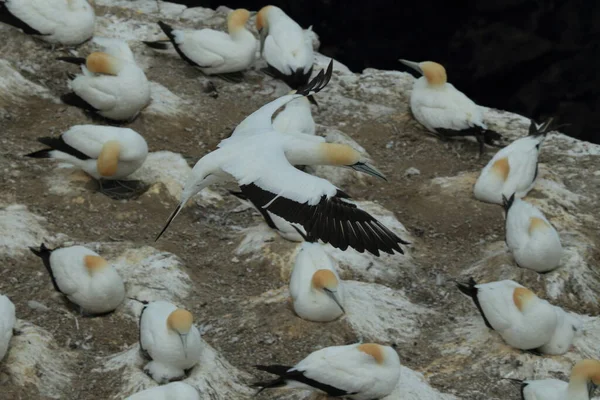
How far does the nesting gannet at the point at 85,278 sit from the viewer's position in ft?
23.2

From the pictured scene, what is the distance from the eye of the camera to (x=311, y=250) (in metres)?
7.52

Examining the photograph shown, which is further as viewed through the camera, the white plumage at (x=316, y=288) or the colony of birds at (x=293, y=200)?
the white plumage at (x=316, y=288)

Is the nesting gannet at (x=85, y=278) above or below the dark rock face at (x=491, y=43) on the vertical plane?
above

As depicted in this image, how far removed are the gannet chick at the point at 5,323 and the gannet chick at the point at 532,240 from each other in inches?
134

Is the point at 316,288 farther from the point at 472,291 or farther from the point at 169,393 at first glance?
the point at 169,393

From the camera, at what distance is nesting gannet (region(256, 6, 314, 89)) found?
34.8 feet

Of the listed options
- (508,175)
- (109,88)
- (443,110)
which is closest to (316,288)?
(508,175)

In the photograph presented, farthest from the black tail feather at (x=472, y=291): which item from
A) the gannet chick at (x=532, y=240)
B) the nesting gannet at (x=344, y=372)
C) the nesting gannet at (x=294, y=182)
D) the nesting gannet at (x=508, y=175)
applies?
the nesting gannet at (x=508, y=175)

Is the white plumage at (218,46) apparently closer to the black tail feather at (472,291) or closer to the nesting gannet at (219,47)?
the nesting gannet at (219,47)

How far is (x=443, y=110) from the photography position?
1020cm

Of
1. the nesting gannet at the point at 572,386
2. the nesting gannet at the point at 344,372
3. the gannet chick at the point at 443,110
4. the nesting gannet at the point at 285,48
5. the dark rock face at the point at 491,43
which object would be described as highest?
the nesting gannet at the point at 572,386

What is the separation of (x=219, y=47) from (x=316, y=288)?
13.6ft

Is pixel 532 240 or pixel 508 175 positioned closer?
pixel 532 240

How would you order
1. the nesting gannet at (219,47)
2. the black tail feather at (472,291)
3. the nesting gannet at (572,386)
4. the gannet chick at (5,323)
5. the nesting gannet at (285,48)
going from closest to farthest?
the gannet chick at (5,323)
the nesting gannet at (572,386)
the black tail feather at (472,291)
the nesting gannet at (285,48)
the nesting gannet at (219,47)
